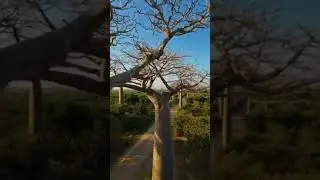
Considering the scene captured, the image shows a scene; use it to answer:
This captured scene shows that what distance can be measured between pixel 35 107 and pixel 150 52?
90cm

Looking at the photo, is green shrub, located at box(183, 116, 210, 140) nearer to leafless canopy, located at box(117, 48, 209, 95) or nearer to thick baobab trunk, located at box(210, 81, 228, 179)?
thick baobab trunk, located at box(210, 81, 228, 179)

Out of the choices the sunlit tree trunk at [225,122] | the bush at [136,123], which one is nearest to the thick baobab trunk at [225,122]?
the sunlit tree trunk at [225,122]

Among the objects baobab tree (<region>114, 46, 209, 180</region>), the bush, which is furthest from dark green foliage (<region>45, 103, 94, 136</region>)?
baobab tree (<region>114, 46, 209, 180</region>)

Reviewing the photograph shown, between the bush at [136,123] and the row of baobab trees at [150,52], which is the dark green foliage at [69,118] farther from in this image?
the bush at [136,123]

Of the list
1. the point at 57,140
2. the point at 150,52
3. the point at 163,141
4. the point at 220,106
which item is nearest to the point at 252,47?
the point at 220,106

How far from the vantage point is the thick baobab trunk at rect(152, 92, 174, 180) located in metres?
2.76

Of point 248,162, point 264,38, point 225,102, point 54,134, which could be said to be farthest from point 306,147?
point 54,134

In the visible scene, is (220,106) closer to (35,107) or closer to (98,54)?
(98,54)

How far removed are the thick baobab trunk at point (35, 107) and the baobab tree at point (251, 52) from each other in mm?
1213

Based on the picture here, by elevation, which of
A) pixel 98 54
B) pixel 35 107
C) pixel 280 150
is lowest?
pixel 280 150

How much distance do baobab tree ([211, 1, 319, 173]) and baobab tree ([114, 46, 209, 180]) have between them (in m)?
0.17

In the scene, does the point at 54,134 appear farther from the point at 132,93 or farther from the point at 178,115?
the point at 178,115

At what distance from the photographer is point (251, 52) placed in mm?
2699

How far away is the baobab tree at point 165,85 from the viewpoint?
276 centimetres
